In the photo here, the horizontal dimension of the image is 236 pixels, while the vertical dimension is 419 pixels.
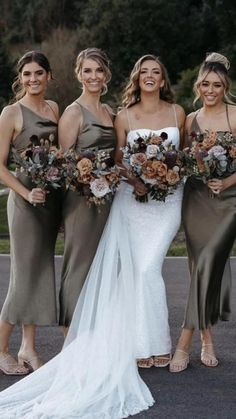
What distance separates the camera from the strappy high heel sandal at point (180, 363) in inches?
223

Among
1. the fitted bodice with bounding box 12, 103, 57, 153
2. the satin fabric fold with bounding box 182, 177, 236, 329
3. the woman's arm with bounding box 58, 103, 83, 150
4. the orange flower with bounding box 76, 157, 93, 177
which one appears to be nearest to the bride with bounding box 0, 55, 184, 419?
the satin fabric fold with bounding box 182, 177, 236, 329

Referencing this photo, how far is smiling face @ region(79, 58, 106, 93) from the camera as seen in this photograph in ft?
18.4

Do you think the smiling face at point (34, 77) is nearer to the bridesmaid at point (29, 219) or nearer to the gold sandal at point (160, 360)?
the bridesmaid at point (29, 219)

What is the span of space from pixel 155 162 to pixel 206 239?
2.78 feet

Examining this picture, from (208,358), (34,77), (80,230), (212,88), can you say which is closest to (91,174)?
(80,230)

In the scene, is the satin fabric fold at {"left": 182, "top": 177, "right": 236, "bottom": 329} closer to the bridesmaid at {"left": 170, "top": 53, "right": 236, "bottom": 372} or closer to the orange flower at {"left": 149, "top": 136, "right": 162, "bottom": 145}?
the bridesmaid at {"left": 170, "top": 53, "right": 236, "bottom": 372}

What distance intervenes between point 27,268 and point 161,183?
4.07ft

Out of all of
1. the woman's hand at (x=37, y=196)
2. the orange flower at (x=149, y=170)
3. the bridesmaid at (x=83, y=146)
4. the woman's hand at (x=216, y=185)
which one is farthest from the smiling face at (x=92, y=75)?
the woman's hand at (x=216, y=185)

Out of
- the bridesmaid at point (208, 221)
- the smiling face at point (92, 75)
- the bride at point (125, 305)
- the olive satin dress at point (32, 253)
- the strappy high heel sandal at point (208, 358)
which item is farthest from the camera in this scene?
the strappy high heel sandal at point (208, 358)

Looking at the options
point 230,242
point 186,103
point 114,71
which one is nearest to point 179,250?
point 230,242

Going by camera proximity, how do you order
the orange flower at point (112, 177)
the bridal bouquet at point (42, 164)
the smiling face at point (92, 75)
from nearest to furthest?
the bridal bouquet at point (42, 164) → the orange flower at point (112, 177) → the smiling face at point (92, 75)

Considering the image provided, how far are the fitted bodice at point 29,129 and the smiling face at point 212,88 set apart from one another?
1.32m

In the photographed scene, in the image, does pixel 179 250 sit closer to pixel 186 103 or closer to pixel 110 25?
pixel 186 103

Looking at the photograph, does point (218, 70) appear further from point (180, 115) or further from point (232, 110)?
point (180, 115)
